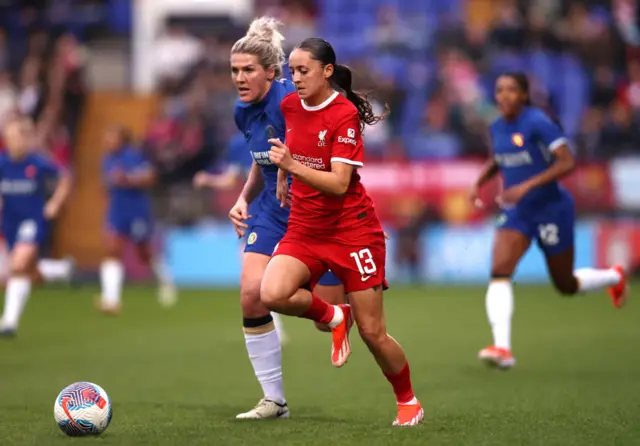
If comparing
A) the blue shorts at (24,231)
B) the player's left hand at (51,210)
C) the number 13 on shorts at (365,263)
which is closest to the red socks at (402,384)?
the number 13 on shorts at (365,263)

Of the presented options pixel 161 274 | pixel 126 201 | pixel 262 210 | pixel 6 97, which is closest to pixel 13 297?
pixel 126 201

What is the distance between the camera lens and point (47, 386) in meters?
8.79

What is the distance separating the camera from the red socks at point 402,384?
21.0 ft

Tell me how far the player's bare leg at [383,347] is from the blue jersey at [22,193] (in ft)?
26.2

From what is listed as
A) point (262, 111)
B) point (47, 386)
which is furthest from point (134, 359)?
point (262, 111)

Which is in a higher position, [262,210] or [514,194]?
[262,210]

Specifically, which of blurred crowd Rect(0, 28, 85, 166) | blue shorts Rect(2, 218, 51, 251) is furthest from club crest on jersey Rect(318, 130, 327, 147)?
blurred crowd Rect(0, 28, 85, 166)

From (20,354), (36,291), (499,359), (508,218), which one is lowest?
(36,291)

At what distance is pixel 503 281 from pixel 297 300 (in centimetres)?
373

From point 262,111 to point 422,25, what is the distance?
59.0 ft

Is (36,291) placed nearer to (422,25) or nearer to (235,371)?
(422,25)

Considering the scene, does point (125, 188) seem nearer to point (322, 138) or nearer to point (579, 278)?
point (579, 278)

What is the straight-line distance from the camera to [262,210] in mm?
7199

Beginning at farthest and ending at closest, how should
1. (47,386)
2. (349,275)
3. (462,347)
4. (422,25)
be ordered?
(422,25)
(462,347)
(47,386)
(349,275)
